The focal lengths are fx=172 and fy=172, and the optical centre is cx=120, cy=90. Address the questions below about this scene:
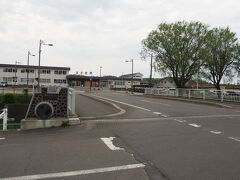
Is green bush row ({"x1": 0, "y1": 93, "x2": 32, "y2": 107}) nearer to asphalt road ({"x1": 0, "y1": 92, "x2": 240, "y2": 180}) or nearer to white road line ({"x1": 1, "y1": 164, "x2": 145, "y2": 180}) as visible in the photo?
asphalt road ({"x1": 0, "y1": 92, "x2": 240, "y2": 180})

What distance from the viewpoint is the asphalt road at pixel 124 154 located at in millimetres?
3145

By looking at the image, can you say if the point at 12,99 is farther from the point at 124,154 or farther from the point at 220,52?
the point at 220,52

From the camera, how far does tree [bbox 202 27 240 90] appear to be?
25.5m

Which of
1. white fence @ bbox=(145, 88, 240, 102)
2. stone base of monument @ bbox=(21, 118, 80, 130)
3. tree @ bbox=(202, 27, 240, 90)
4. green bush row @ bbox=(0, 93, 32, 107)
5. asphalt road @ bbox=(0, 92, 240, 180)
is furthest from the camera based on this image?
tree @ bbox=(202, 27, 240, 90)

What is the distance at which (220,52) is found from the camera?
86.0 ft

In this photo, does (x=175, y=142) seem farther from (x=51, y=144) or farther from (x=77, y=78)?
(x=77, y=78)

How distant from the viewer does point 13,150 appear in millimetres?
4227

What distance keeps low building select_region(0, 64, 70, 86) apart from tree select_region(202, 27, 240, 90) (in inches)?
1820

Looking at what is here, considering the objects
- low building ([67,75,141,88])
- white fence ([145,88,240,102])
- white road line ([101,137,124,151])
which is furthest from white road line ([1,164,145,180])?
low building ([67,75,141,88])

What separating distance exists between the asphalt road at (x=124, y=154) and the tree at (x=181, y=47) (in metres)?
21.2

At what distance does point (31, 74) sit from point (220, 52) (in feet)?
180

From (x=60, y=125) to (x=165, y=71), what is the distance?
2397 cm

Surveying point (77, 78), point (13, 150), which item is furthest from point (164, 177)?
point (77, 78)

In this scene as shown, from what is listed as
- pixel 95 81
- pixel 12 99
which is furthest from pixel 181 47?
pixel 95 81
